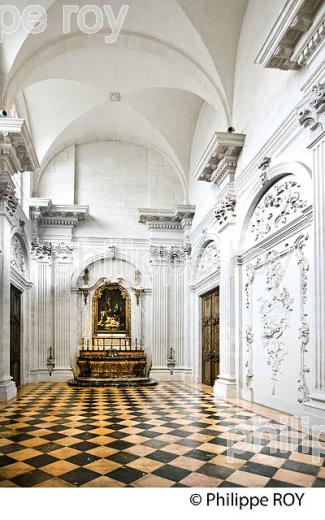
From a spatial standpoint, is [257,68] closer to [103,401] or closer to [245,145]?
[245,145]

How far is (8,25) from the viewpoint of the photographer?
30.7 feet

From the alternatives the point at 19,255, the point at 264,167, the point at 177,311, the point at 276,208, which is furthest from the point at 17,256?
the point at 276,208

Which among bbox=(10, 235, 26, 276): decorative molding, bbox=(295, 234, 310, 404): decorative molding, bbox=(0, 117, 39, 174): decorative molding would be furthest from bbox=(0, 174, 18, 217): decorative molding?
bbox=(295, 234, 310, 404): decorative molding

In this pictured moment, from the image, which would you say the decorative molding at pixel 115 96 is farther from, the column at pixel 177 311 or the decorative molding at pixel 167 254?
the column at pixel 177 311

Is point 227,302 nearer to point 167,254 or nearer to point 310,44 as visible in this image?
point 167,254

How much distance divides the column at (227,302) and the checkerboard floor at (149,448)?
3.47 feet

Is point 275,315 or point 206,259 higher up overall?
point 206,259

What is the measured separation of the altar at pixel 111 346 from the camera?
13875 mm

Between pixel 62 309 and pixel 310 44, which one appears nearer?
pixel 310 44

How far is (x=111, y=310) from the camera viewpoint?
51.4ft

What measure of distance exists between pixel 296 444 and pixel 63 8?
8704 millimetres

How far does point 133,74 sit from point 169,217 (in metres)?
4.88
